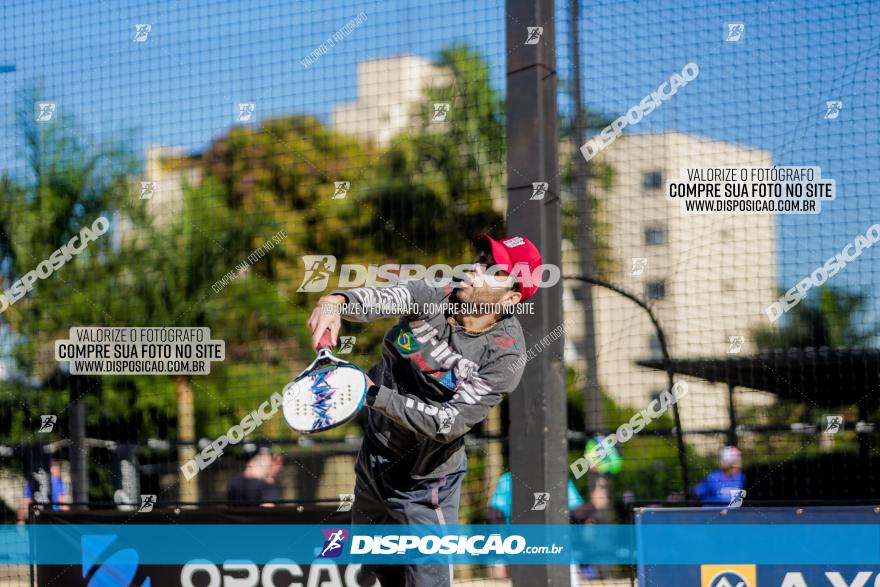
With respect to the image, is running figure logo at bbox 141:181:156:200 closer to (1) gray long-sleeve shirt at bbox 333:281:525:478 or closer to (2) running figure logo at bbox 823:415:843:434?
(1) gray long-sleeve shirt at bbox 333:281:525:478

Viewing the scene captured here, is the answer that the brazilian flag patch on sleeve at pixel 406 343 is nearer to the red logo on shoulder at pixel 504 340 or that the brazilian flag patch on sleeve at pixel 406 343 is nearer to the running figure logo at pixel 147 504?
the red logo on shoulder at pixel 504 340

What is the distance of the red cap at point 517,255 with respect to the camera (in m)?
4.71

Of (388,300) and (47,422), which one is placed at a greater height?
(388,300)

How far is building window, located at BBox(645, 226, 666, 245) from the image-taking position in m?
6.73

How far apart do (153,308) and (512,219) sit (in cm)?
464

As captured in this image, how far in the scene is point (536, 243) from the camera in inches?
209

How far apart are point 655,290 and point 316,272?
244cm

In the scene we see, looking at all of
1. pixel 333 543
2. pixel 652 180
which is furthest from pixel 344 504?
pixel 652 180

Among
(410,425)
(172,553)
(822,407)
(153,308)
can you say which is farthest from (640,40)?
(153,308)

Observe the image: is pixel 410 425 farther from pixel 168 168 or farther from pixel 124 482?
pixel 168 168

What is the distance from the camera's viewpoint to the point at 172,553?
5824 millimetres

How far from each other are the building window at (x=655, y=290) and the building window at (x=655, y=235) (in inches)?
16.1

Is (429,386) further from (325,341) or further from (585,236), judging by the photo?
(585,236)

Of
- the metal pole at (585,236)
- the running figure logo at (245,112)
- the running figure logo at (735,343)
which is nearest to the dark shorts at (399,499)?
the metal pole at (585,236)
